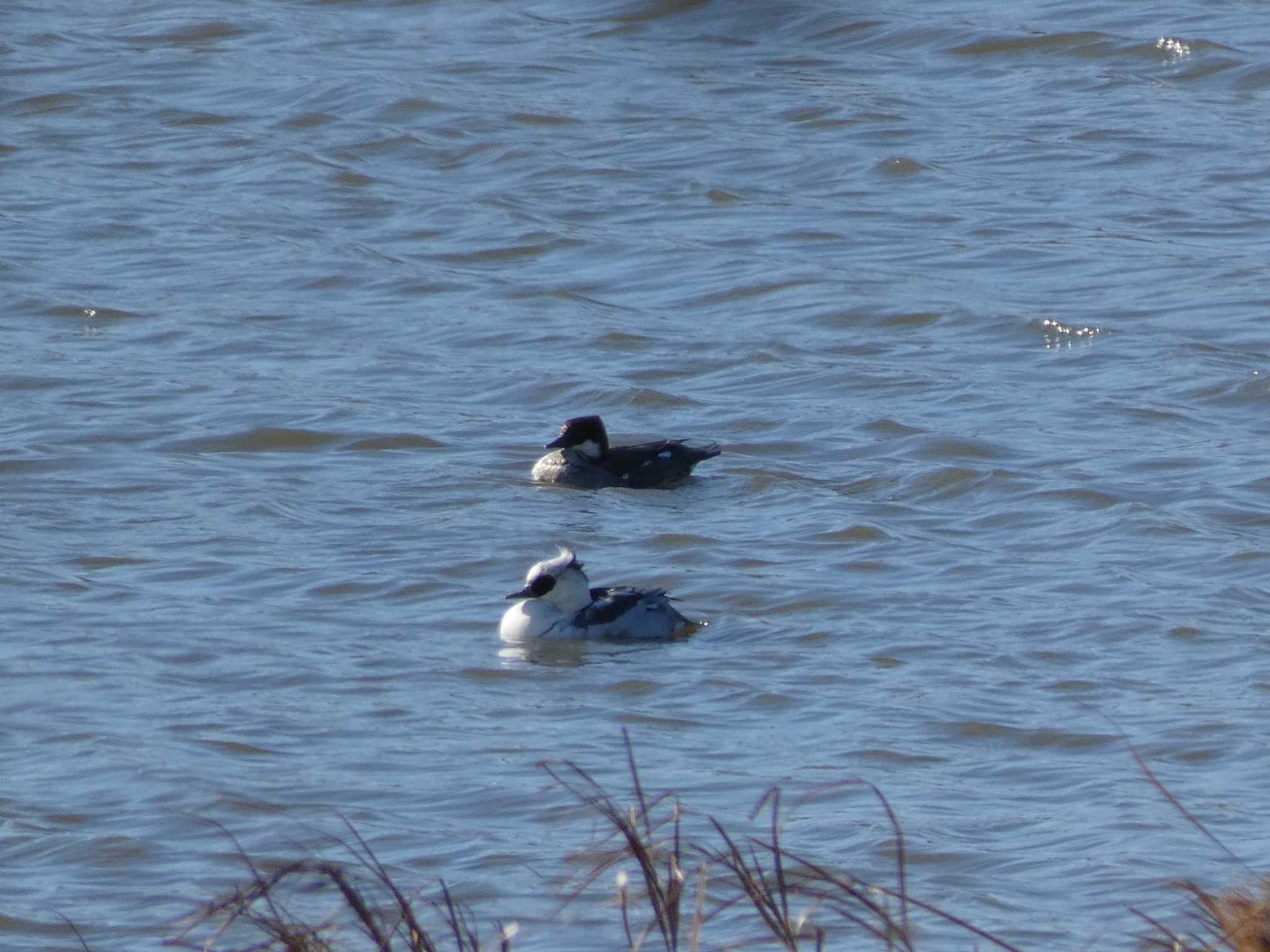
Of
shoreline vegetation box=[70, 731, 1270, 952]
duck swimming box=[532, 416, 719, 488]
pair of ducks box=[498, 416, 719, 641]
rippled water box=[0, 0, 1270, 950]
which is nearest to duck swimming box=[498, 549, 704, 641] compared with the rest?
pair of ducks box=[498, 416, 719, 641]

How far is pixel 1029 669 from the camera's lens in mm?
8172

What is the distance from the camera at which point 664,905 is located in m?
3.74

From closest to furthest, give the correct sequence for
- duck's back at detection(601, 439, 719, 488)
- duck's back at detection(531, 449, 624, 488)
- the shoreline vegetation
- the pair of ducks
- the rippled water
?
the shoreline vegetation, the rippled water, the pair of ducks, duck's back at detection(531, 449, 624, 488), duck's back at detection(601, 439, 719, 488)

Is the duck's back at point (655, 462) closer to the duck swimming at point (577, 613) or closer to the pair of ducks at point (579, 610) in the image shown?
the pair of ducks at point (579, 610)

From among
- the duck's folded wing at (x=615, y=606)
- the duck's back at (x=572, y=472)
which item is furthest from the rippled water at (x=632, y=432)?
the duck's folded wing at (x=615, y=606)

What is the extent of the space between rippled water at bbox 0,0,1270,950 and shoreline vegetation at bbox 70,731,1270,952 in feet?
0.59

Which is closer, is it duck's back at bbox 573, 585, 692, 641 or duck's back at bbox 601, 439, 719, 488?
→ duck's back at bbox 573, 585, 692, 641

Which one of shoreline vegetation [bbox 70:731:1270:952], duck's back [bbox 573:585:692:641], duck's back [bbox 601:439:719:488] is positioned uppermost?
shoreline vegetation [bbox 70:731:1270:952]

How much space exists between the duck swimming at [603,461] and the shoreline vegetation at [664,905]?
3635mm

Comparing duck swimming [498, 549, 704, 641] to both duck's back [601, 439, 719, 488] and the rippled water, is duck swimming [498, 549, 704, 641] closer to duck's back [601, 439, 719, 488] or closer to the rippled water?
the rippled water

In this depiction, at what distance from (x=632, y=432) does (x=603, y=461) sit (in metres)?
1.03

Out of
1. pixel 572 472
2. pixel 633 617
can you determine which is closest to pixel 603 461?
pixel 572 472

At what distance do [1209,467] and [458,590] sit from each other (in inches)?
138

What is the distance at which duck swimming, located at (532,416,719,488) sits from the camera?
10969mm
